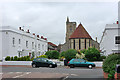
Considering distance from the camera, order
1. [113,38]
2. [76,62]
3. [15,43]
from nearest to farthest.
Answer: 1. [76,62]
2. [113,38]
3. [15,43]

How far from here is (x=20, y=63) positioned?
3228 cm

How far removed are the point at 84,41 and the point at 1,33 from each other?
38596 millimetres

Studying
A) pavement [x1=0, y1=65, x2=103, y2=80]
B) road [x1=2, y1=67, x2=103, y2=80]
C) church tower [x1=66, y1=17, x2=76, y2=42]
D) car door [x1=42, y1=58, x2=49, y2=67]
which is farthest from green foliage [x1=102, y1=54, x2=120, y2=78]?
church tower [x1=66, y1=17, x2=76, y2=42]

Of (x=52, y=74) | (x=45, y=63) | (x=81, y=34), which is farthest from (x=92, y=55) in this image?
(x=81, y=34)

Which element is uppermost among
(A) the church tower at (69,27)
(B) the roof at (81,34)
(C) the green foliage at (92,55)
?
(A) the church tower at (69,27)

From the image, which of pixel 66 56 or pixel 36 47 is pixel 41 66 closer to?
pixel 66 56

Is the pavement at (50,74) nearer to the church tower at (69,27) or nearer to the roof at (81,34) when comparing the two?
the roof at (81,34)

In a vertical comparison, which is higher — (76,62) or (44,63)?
(76,62)

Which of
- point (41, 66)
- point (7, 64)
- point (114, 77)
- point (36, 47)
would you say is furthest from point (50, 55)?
point (114, 77)

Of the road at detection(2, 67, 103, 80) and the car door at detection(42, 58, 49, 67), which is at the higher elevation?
the car door at detection(42, 58, 49, 67)

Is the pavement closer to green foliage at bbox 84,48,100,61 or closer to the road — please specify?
the road

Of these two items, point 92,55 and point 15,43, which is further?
point 15,43

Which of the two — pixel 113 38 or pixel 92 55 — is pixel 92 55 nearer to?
pixel 92 55

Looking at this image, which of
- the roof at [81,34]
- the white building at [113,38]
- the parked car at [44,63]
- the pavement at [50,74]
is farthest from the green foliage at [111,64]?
the roof at [81,34]
